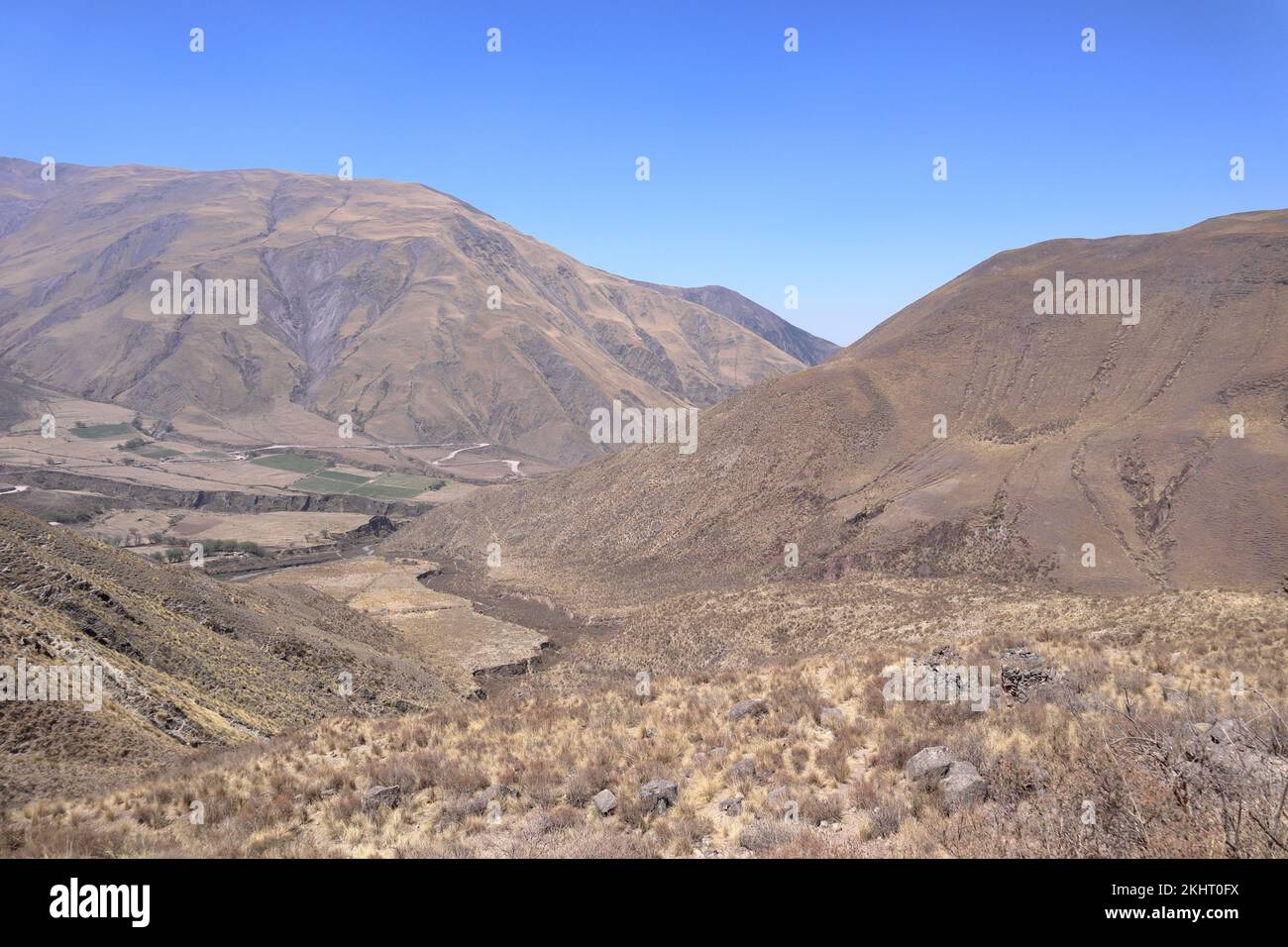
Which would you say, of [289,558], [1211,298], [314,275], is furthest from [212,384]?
[1211,298]

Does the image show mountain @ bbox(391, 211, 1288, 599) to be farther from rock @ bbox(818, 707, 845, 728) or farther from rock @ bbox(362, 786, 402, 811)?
rock @ bbox(362, 786, 402, 811)

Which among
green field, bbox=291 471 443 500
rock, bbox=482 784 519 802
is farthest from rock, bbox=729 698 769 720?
green field, bbox=291 471 443 500

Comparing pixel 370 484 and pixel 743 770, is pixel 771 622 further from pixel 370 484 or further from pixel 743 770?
pixel 370 484

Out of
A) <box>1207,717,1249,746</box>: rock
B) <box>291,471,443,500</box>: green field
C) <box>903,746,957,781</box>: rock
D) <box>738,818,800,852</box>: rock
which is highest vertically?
<box>291,471,443,500</box>: green field

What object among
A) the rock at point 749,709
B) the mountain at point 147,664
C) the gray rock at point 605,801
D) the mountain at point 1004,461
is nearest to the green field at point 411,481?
the mountain at point 1004,461

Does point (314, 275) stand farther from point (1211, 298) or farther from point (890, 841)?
point (890, 841)
